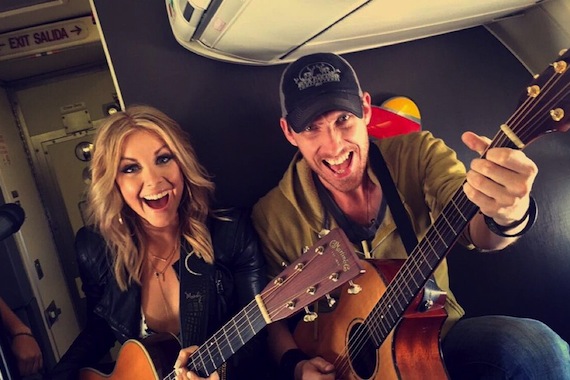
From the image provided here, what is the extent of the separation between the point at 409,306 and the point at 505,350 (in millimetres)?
389

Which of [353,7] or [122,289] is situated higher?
[353,7]

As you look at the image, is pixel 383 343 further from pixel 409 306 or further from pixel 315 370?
pixel 315 370

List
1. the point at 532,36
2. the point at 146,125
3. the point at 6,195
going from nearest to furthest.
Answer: the point at 146,125
the point at 532,36
the point at 6,195

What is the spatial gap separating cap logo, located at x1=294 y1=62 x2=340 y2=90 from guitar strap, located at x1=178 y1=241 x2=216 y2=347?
63 centimetres

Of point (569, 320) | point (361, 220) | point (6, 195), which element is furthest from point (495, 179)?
point (6, 195)

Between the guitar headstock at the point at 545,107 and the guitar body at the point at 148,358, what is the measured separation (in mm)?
1125

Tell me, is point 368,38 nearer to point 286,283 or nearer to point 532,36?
point 532,36

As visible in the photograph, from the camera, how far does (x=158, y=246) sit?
1.68m

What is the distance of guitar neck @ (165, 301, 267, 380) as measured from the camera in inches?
50.6

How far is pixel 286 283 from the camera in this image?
3.97 feet

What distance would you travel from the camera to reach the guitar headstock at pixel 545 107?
80 centimetres

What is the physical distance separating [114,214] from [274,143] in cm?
60

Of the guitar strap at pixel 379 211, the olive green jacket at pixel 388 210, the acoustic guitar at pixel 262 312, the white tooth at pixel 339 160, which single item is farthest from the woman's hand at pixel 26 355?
the white tooth at pixel 339 160

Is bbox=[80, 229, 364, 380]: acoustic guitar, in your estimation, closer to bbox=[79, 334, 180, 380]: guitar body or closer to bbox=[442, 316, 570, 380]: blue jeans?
bbox=[79, 334, 180, 380]: guitar body
